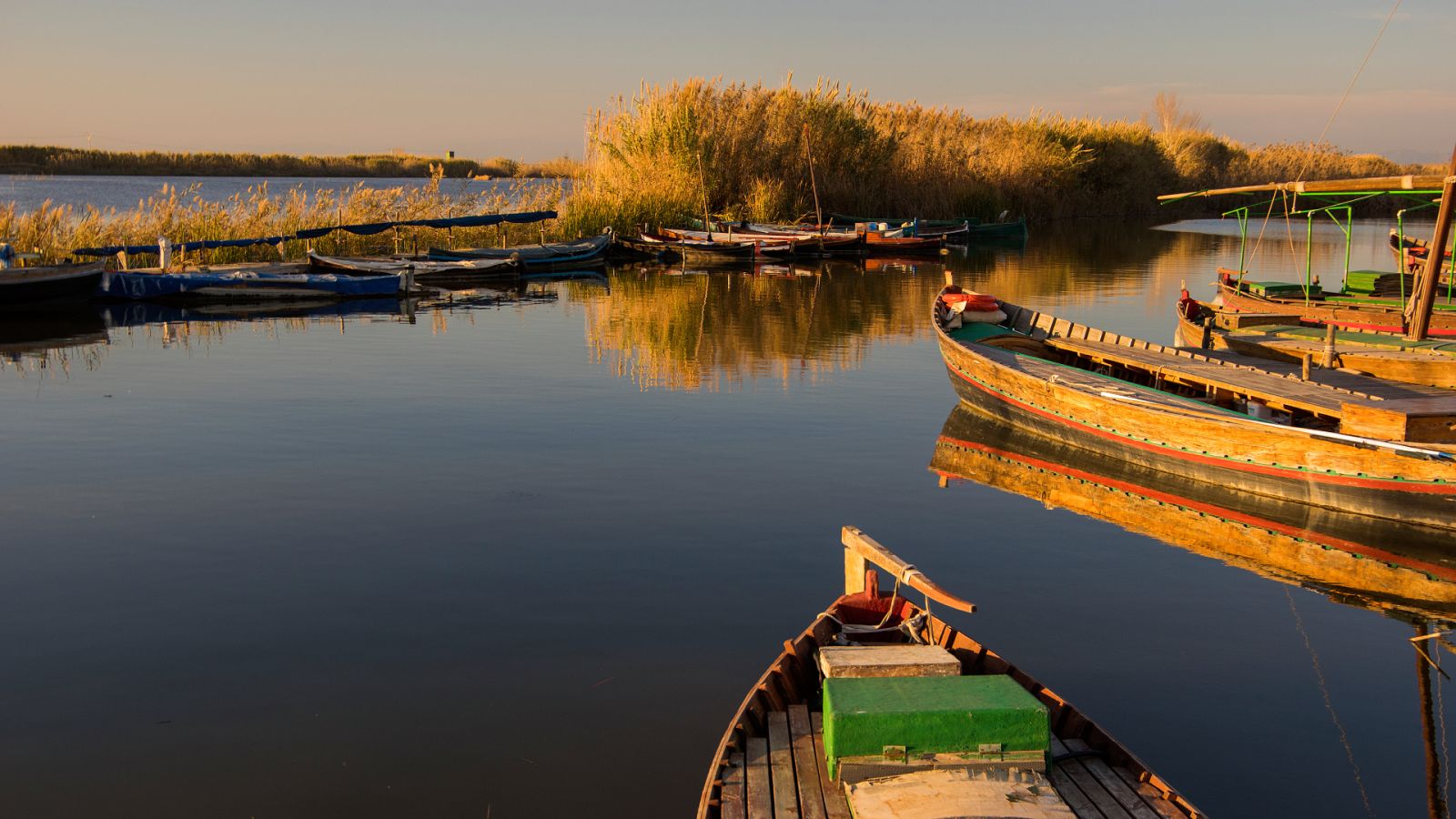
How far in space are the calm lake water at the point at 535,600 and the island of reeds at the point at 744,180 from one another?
57.2 feet

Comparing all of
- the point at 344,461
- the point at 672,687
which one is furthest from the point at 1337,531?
the point at 344,461

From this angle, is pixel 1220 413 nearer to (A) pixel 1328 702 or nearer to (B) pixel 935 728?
(A) pixel 1328 702

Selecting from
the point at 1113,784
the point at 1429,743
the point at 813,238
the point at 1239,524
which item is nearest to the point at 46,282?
the point at 813,238

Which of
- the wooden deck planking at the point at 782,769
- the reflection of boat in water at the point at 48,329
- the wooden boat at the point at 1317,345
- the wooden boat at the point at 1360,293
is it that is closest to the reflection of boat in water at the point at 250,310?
the reflection of boat in water at the point at 48,329

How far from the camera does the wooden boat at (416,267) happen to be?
3175cm

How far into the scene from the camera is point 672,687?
8062mm

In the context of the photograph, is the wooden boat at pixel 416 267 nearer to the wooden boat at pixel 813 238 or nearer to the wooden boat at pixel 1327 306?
the wooden boat at pixel 813 238

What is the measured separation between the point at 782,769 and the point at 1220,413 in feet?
30.4

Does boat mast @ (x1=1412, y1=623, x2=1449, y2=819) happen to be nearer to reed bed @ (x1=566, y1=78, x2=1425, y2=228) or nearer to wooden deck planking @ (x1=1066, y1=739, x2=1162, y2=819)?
wooden deck planking @ (x1=1066, y1=739, x2=1162, y2=819)

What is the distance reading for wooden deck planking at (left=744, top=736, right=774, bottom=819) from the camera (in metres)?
5.51

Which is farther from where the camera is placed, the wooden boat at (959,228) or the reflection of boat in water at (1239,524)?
the wooden boat at (959,228)

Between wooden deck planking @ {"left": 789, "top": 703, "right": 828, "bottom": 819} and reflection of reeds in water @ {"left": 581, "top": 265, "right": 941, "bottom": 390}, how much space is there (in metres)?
12.5

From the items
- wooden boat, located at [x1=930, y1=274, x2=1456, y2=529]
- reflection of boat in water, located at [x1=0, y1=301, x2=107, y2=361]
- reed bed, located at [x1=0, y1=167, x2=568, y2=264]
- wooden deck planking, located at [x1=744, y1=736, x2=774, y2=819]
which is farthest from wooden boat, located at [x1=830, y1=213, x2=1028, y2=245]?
wooden deck planking, located at [x1=744, y1=736, x2=774, y2=819]

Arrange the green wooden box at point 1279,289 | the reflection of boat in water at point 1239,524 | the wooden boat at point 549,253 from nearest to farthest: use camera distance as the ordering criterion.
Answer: the reflection of boat in water at point 1239,524 → the green wooden box at point 1279,289 → the wooden boat at point 549,253
